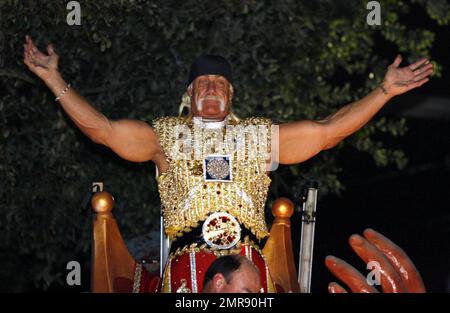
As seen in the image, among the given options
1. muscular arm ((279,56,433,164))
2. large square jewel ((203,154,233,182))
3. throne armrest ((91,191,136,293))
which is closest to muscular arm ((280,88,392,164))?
muscular arm ((279,56,433,164))

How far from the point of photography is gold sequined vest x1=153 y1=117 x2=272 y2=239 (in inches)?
290

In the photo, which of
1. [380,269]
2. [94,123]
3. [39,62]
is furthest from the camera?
[94,123]

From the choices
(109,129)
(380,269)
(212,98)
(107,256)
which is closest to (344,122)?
(212,98)

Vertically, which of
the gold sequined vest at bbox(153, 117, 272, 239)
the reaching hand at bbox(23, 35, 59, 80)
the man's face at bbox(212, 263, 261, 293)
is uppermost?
the reaching hand at bbox(23, 35, 59, 80)

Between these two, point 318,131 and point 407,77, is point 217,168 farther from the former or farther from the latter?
point 407,77

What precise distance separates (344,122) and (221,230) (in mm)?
909

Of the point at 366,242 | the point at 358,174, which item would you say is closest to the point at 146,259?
the point at 366,242

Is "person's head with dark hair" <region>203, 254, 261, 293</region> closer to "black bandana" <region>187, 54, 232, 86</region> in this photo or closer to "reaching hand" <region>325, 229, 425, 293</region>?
"reaching hand" <region>325, 229, 425, 293</region>

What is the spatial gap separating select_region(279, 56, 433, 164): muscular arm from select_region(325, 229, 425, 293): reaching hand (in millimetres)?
799

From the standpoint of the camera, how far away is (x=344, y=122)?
746 cm

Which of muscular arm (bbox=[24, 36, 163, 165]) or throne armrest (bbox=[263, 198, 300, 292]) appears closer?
muscular arm (bbox=[24, 36, 163, 165])

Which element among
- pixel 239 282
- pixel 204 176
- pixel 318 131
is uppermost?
pixel 318 131

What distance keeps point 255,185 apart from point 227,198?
19 cm

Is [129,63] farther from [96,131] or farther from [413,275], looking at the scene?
[413,275]
